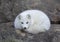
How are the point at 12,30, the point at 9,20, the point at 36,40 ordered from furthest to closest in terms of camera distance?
the point at 9,20 → the point at 12,30 → the point at 36,40

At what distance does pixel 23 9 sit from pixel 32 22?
6.00ft

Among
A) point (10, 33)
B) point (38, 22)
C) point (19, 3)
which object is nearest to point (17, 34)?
point (10, 33)

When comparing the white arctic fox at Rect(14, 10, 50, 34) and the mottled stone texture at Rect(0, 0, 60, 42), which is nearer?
the mottled stone texture at Rect(0, 0, 60, 42)

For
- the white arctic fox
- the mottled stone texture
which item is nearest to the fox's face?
the white arctic fox

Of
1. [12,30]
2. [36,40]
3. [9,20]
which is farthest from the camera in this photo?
[9,20]

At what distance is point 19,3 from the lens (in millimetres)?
8625

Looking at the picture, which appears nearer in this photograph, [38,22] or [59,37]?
[59,37]

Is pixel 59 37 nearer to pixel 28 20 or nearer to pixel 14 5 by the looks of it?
pixel 28 20

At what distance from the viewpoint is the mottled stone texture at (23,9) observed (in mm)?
6293

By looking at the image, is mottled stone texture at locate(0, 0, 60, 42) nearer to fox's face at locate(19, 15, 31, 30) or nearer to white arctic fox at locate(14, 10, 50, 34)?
white arctic fox at locate(14, 10, 50, 34)

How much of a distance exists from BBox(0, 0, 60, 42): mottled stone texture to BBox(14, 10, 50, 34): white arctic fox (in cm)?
17

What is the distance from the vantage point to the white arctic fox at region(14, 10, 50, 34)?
651 cm

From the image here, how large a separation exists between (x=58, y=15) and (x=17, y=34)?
2200 millimetres

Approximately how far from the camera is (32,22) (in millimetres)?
6684
